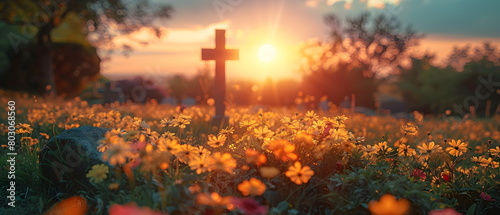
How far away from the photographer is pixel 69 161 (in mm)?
3930

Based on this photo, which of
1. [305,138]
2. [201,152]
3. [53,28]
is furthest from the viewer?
[53,28]

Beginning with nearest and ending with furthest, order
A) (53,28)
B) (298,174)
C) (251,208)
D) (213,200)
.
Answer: (251,208) → (213,200) → (298,174) → (53,28)

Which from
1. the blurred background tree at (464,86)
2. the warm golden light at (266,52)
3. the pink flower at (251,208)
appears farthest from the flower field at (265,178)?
the blurred background tree at (464,86)

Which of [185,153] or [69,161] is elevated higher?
[185,153]

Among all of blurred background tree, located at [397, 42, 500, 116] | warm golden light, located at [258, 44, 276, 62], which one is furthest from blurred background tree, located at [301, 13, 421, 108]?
warm golden light, located at [258, 44, 276, 62]

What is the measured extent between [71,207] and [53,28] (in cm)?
1617

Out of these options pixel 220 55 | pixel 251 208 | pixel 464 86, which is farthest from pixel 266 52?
pixel 464 86

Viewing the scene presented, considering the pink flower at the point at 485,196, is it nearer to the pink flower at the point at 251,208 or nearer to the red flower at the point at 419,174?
the red flower at the point at 419,174

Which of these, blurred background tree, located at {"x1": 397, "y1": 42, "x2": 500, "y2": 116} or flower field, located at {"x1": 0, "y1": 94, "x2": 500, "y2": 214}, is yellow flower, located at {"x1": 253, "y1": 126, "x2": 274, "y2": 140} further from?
blurred background tree, located at {"x1": 397, "y1": 42, "x2": 500, "y2": 116}

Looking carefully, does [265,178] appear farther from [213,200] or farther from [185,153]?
[213,200]

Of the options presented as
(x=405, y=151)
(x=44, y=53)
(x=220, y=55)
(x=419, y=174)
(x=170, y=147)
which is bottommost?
(x=419, y=174)

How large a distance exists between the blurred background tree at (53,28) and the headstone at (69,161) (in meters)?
12.2

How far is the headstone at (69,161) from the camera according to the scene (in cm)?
378

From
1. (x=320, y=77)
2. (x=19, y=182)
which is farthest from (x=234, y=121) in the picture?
(x=320, y=77)
